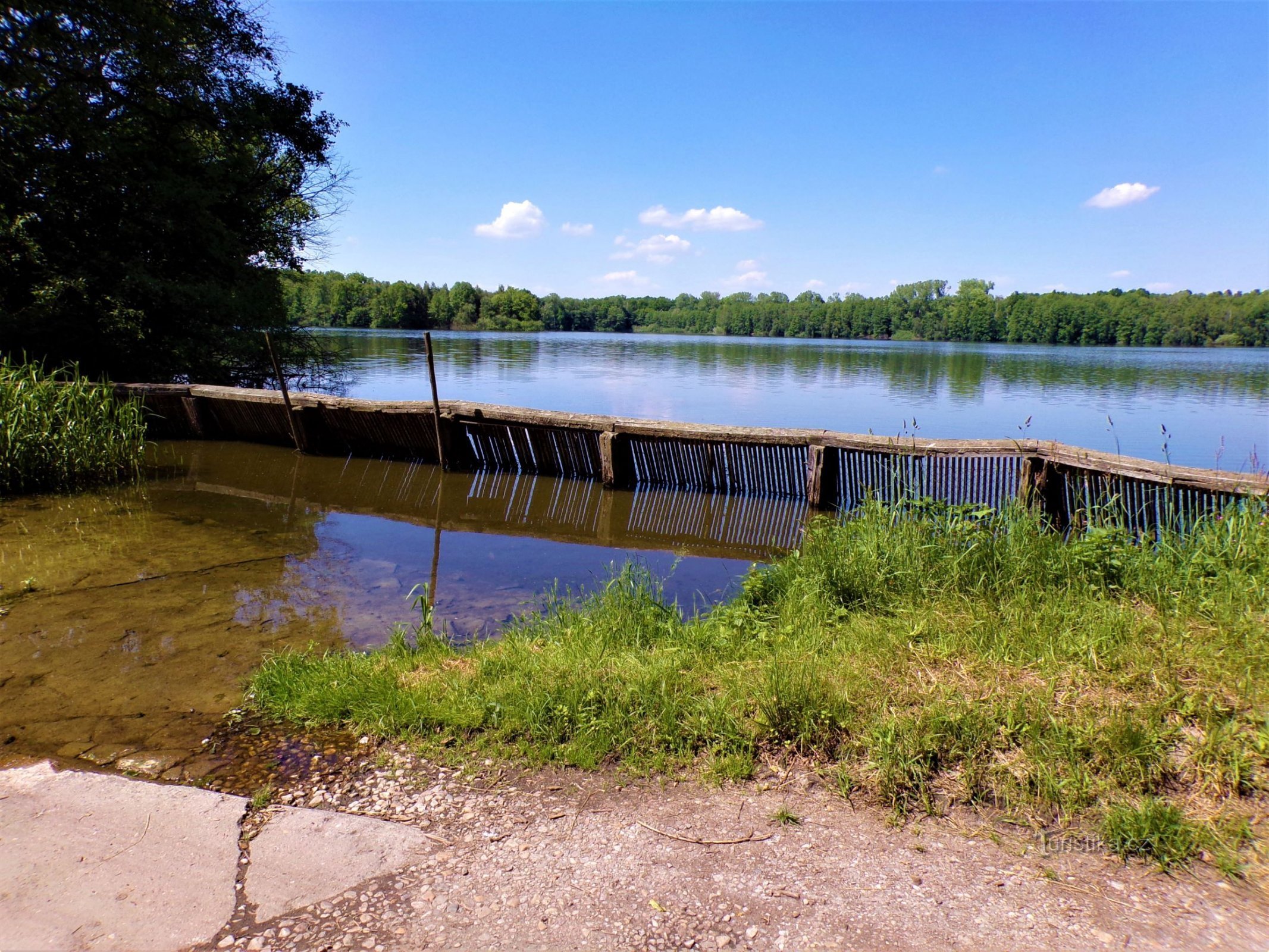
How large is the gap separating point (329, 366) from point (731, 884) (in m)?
25.8

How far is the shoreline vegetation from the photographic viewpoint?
241 ft

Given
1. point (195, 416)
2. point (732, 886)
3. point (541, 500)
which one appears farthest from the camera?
point (195, 416)

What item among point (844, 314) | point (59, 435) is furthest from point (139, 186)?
point (844, 314)

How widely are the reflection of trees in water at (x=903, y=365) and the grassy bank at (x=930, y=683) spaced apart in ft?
77.3

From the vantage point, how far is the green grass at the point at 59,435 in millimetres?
8719

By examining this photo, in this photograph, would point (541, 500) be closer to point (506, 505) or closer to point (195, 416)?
point (506, 505)

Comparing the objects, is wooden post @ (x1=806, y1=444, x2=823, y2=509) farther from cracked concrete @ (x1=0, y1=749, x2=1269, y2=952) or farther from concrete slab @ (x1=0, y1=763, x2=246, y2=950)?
concrete slab @ (x1=0, y1=763, x2=246, y2=950)

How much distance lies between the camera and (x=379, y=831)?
9.18ft

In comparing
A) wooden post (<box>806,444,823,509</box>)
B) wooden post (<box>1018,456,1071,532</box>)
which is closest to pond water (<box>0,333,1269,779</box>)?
wooden post (<box>806,444,823,509</box>)

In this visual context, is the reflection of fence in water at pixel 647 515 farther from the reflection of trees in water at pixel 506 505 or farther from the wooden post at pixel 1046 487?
the wooden post at pixel 1046 487

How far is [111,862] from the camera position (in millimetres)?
2574

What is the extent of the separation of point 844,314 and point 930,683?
106354mm

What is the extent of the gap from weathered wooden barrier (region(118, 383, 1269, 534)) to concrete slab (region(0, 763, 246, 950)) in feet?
18.2

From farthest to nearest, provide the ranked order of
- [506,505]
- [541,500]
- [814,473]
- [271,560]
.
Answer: [541,500], [506,505], [814,473], [271,560]
